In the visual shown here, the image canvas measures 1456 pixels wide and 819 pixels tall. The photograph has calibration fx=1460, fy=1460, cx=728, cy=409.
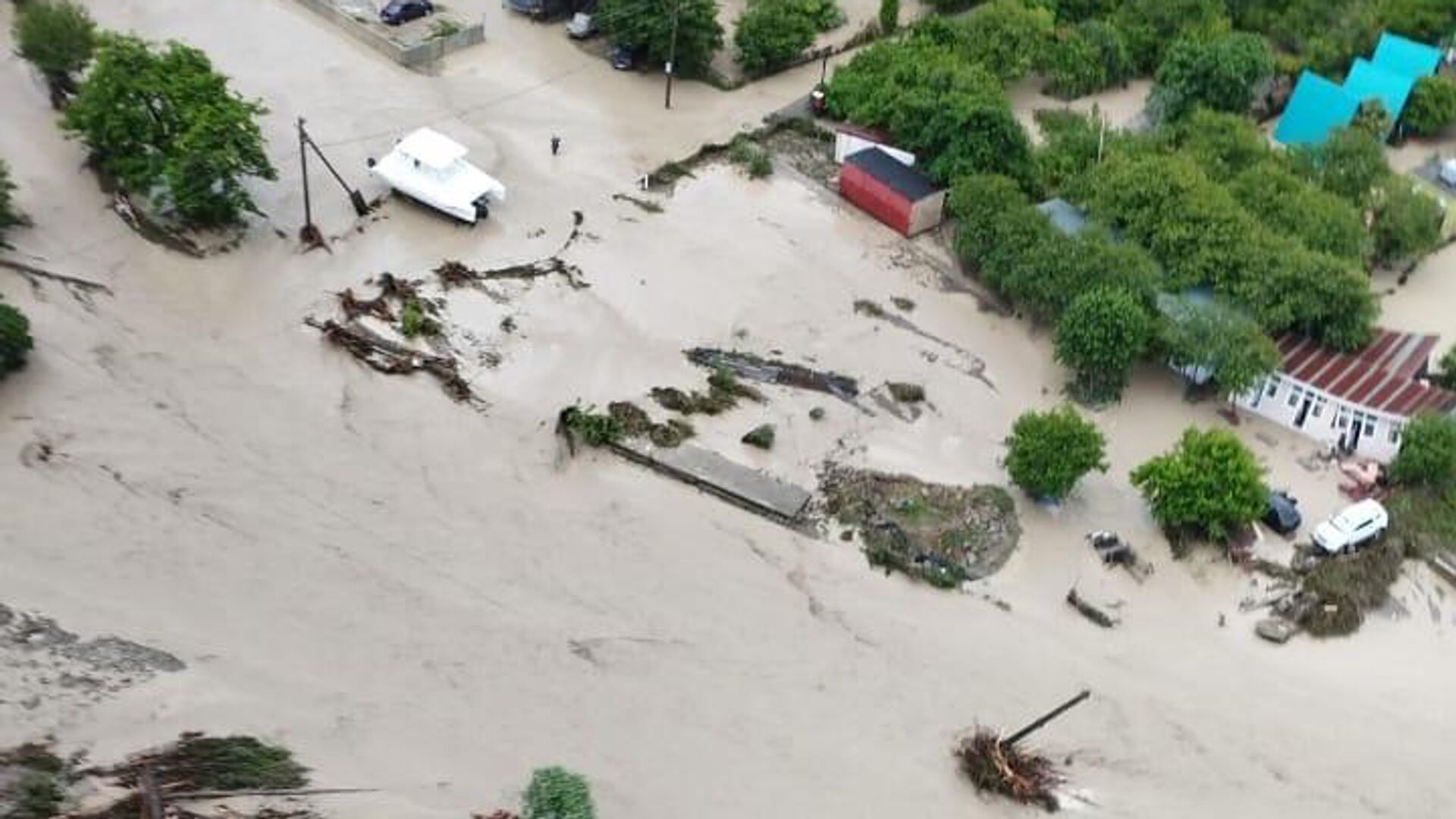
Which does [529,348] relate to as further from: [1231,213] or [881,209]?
[1231,213]

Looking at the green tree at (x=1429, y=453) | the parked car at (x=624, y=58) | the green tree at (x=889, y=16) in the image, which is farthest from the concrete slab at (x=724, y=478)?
the green tree at (x=889, y=16)

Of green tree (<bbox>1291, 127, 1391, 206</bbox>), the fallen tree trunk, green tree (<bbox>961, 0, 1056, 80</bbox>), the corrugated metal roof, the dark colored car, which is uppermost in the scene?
green tree (<bbox>1291, 127, 1391, 206</bbox>)

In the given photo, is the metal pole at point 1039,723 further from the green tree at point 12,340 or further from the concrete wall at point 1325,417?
the green tree at point 12,340

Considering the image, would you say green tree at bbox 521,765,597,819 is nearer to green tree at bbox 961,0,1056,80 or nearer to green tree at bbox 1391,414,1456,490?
green tree at bbox 1391,414,1456,490

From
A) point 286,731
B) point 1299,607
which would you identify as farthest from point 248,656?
point 1299,607

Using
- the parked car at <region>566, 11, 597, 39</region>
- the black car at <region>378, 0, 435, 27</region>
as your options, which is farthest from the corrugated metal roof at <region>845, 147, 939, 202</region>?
the black car at <region>378, 0, 435, 27</region>
